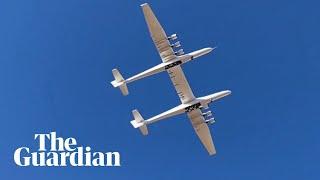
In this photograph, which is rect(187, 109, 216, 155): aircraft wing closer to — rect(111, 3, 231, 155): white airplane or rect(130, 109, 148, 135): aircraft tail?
rect(111, 3, 231, 155): white airplane

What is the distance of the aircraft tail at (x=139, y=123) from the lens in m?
172

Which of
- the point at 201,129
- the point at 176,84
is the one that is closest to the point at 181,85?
the point at 176,84

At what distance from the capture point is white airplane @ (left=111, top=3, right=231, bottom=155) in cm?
16838

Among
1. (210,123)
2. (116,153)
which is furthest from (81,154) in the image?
(210,123)

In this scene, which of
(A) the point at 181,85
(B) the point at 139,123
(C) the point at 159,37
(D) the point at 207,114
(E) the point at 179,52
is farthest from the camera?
(D) the point at 207,114

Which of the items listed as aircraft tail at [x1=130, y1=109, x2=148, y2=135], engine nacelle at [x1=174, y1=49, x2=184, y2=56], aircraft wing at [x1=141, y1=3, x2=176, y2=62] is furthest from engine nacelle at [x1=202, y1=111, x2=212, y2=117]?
aircraft wing at [x1=141, y1=3, x2=176, y2=62]

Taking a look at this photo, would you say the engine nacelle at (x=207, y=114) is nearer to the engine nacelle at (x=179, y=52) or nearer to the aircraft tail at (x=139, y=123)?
the aircraft tail at (x=139, y=123)

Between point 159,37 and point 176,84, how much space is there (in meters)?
12.0

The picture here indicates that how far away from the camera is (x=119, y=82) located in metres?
173

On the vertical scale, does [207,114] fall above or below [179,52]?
below

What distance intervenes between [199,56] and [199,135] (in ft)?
71.1

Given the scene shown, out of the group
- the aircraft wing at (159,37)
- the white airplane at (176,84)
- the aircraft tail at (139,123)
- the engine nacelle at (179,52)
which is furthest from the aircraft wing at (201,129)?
the aircraft wing at (159,37)

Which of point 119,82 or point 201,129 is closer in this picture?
point 119,82

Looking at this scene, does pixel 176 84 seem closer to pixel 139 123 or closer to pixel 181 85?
pixel 181 85
